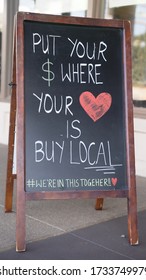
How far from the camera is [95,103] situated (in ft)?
10.6

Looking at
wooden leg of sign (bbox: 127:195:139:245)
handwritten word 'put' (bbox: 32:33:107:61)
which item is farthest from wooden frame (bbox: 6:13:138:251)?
handwritten word 'put' (bbox: 32:33:107:61)

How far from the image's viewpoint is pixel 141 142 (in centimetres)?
541

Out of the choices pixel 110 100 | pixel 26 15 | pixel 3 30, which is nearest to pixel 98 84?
pixel 110 100

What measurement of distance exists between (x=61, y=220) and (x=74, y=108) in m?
1.02

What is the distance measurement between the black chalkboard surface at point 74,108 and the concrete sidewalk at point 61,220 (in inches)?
16.6

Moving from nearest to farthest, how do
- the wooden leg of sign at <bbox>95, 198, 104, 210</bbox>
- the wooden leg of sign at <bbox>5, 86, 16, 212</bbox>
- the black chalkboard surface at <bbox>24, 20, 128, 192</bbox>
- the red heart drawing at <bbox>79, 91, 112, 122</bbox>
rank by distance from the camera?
the black chalkboard surface at <bbox>24, 20, 128, 192</bbox> → the red heart drawing at <bbox>79, 91, 112, 122</bbox> → the wooden leg of sign at <bbox>5, 86, 16, 212</bbox> → the wooden leg of sign at <bbox>95, 198, 104, 210</bbox>

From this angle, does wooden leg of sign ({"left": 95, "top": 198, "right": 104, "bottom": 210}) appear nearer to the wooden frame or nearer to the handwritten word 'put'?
the wooden frame

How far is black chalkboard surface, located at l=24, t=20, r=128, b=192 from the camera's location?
313 cm

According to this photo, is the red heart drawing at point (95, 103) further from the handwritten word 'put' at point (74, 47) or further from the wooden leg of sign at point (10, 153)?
the wooden leg of sign at point (10, 153)

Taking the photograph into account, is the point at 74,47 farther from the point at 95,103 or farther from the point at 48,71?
the point at 95,103

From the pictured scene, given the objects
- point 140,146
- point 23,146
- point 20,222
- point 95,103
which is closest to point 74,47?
point 95,103

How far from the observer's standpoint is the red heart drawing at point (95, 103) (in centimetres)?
323

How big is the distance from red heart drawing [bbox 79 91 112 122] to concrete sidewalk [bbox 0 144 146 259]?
93cm

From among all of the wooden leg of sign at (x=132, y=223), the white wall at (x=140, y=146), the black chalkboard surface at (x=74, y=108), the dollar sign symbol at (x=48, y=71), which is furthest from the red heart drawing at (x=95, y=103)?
the white wall at (x=140, y=146)
